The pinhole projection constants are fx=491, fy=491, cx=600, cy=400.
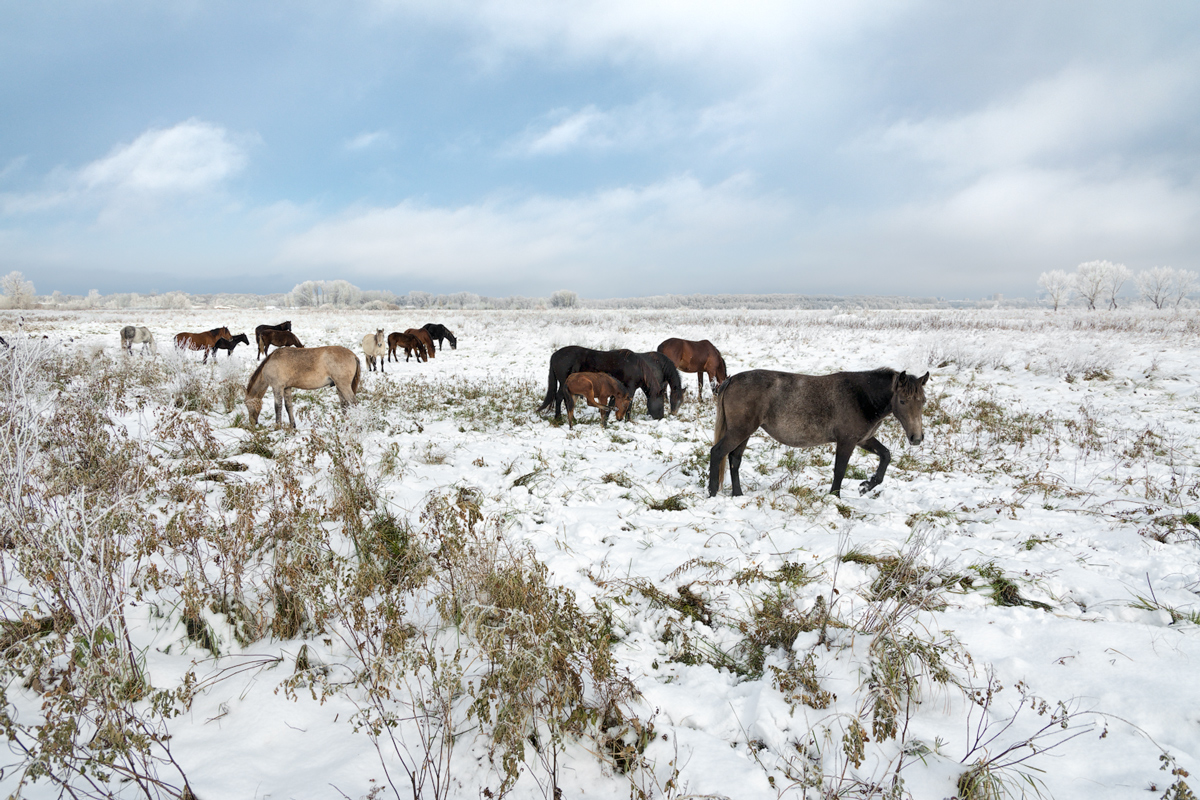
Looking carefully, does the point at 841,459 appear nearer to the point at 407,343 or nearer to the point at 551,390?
the point at 551,390

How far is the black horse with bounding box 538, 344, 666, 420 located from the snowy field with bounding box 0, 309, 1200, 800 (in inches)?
143

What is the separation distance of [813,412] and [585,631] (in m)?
4.08

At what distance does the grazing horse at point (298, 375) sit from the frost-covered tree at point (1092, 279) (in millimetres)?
95371

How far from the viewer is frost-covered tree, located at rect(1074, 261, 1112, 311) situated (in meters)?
68.8

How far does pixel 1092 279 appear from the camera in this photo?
69.6 meters

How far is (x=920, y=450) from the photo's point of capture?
7609 mm

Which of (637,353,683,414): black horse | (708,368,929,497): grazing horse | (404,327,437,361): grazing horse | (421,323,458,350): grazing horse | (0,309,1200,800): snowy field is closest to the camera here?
(0,309,1200,800): snowy field

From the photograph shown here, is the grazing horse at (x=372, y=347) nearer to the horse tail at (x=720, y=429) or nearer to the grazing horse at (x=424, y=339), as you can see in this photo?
the grazing horse at (x=424, y=339)

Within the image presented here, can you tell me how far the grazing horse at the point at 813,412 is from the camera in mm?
5613

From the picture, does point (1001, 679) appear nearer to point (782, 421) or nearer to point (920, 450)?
point (782, 421)

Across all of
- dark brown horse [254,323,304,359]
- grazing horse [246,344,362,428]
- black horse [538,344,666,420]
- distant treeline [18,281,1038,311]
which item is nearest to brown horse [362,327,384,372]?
dark brown horse [254,323,304,359]

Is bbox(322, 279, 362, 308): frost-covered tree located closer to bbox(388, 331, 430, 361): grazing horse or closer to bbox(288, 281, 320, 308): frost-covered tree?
bbox(288, 281, 320, 308): frost-covered tree

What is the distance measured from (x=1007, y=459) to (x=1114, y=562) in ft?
12.1

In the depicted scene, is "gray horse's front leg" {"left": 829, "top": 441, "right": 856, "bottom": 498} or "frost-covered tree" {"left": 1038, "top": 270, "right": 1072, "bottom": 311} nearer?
"gray horse's front leg" {"left": 829, "top": 441, "right": 856, "bottom": 498}
